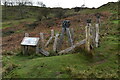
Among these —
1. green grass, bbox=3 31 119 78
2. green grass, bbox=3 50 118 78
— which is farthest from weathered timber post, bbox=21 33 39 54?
green grass, bbox=3 50 118 78

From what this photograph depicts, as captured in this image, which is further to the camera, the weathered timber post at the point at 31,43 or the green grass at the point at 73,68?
the weathered timber post at the point at 31,43

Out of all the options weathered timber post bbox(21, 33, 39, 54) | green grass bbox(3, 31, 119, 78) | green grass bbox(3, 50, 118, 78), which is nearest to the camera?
green grass bbox(3, 31, 119, 78)

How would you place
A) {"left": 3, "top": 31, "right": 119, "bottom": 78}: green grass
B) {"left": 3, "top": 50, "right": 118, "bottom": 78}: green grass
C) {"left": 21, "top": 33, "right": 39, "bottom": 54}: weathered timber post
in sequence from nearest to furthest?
{"left": 3, "top": 31, "right": 119, "bottom": 78}: green grass
{"left": 3, "top": 50, "right": 118, "bottom": 78}: green grass
{"left": 21, "top": 33, "right": 39, "bottom": 54}: weathered timber post

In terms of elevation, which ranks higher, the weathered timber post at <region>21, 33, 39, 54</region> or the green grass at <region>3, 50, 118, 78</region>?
the weathered timber post at <region>21, 33, 39, 54</region>

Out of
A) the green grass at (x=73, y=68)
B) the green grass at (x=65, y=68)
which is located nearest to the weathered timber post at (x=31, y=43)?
the green grass at (x=73, y=68)

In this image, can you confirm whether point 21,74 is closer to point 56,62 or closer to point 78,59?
point 56,62

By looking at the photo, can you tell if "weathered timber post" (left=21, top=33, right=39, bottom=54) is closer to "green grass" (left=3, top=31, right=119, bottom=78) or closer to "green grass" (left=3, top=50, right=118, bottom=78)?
"green grass" (left=3, top=31, right=119, bottom=78)

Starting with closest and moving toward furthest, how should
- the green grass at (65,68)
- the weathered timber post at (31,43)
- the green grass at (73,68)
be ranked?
the green grass at (73,68), the green grass at (65,68), the weathered timber post at (31,43)

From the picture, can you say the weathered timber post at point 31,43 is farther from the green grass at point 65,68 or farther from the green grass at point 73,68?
the green grass at point 65,68

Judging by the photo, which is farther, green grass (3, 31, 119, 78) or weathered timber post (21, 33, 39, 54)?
weathered timber post (21, 33, 39, 54)

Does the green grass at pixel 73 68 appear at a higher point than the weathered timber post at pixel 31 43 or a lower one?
lower

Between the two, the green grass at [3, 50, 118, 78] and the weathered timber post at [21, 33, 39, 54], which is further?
the weathered timber post at [21, 33, 39, 54]

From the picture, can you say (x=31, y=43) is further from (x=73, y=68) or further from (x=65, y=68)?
(x=73, y=68)

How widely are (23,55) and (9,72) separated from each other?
12.7 ft
